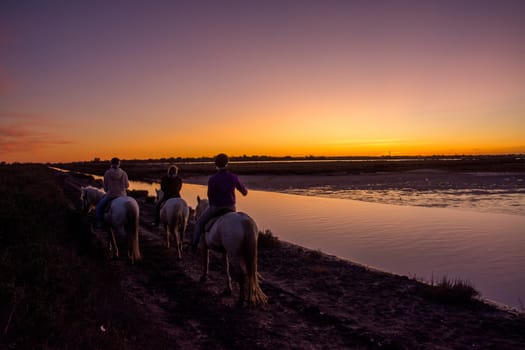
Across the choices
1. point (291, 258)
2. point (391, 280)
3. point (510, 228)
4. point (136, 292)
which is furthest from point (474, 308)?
point (510, 228)

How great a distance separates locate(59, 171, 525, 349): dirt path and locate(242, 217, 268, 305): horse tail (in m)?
0.22

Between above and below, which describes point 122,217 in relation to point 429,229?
above

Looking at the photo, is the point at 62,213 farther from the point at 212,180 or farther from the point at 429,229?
the point at 429,229

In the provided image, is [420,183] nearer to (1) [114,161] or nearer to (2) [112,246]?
(2) [112,246]

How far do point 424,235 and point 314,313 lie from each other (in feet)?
30.9

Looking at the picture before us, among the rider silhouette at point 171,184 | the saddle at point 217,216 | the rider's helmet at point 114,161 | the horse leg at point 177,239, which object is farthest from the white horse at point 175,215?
the saddle at point 217,216

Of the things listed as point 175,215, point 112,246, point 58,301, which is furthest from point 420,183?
point 58,301

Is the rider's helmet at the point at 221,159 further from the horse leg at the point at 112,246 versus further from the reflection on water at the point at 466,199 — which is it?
the reflection on water at the point at 466,199

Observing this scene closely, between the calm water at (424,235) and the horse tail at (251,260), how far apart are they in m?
4.97

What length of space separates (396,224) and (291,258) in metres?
7.82

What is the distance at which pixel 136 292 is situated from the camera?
8.75m

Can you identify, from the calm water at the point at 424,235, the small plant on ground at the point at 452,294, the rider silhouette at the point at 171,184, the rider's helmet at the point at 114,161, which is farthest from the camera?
Result: the rider silhouette at the point at 171,184

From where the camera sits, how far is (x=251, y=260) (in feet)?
25.6

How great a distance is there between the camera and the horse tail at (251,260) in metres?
7.76
